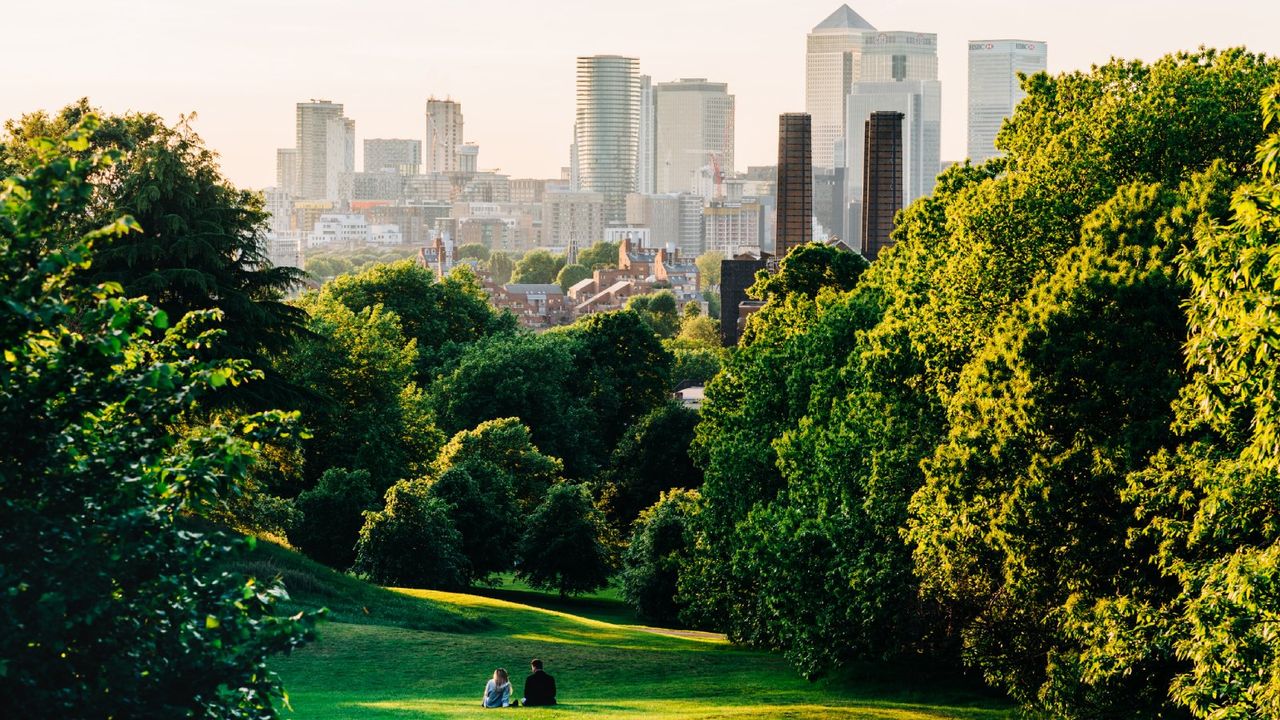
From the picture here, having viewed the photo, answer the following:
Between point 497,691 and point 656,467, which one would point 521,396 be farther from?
point 497,691

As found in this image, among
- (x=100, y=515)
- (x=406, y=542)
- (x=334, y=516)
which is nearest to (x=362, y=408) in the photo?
(x=334, y=516)

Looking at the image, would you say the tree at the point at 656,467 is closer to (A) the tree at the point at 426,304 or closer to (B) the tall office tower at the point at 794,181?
(A) the tree at the point at 426,304

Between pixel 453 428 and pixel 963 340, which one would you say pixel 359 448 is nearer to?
pixel 453 428

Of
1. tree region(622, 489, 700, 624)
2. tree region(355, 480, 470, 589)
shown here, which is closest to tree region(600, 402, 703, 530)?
tree region(622, 489, 700, 624)

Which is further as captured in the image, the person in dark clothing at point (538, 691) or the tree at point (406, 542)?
the tree at point (406, 542)

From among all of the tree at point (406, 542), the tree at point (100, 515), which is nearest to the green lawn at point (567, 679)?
the tree at point (406, 542)

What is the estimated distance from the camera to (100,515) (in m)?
8.71

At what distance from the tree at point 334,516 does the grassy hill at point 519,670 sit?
386 inches

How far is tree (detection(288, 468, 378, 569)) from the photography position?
44.0 metres

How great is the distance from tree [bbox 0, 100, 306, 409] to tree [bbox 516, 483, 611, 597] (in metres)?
13.7

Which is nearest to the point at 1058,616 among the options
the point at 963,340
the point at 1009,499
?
the point at 1009,499

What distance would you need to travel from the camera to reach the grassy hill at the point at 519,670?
69.9 ft

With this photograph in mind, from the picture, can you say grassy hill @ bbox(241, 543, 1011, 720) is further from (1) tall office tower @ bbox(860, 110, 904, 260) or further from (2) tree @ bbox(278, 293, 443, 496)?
(1) tall office tower @ bbox(860, 110, 904, 260)

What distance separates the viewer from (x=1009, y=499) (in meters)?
19.5
